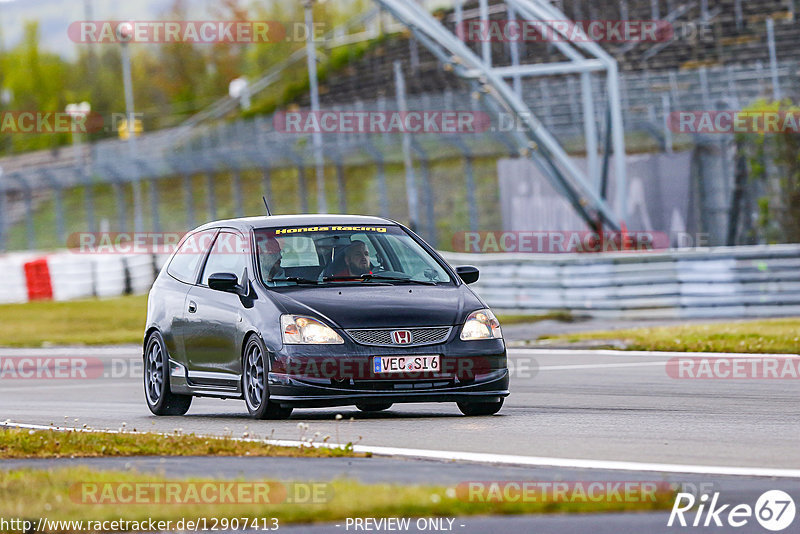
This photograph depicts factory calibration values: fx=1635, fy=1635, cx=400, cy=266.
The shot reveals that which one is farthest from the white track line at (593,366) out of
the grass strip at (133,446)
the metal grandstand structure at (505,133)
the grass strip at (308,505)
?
the metal grandstand structure at (505,133)

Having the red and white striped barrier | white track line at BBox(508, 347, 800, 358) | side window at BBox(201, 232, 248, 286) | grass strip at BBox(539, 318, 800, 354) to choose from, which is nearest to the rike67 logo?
side window at BBox(201, 232, 248, 286)

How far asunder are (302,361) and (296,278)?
0.98 metres

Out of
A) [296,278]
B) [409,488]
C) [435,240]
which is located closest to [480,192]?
[435,240]

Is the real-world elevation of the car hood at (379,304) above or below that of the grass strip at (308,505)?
above

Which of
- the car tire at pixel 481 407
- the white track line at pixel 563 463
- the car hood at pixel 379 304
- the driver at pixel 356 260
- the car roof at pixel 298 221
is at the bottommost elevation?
the car tire at pixel 481 407

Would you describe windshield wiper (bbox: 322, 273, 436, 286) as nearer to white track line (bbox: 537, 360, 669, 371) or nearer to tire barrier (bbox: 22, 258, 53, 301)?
white track line (bbox: 537, 360, 669, 371)

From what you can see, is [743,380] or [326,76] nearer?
[743,380]

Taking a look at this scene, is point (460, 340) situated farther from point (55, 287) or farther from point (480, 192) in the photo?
point (55, 287)

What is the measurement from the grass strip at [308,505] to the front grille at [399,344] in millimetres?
3448

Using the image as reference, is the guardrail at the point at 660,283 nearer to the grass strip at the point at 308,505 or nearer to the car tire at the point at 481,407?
the car tire at the point at 481,407

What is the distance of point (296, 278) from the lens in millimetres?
11742

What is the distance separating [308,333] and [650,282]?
14426 mm

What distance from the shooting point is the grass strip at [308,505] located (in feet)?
22.0

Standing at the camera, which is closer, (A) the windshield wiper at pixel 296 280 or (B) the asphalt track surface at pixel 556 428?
(B) the asphalt track surface at pixel 556 428
